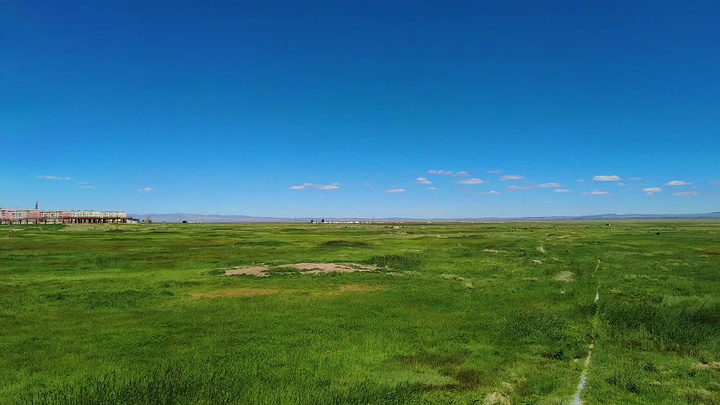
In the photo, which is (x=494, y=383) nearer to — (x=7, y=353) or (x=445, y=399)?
(x=445, y=399)

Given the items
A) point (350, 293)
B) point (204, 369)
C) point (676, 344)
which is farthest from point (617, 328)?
point (204, 369)

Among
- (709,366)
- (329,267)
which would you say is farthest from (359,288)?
(709,366)

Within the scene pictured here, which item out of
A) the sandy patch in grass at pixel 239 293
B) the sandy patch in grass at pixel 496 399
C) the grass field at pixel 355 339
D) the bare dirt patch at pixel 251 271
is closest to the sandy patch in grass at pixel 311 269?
the bare dirt patch at pixel 251 271

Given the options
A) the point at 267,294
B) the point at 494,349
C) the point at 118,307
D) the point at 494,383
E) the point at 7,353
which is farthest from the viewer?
the point at 267,294

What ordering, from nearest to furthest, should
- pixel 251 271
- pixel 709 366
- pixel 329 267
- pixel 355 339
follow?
pixel 709 366 → pixel 355 339 → pixel 251 271 → pixel 329 267

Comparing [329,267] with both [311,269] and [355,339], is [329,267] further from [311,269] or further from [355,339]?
[355,339]

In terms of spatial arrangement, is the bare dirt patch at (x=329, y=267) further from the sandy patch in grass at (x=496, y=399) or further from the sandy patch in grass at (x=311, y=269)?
the sandy patch in grass at (x=496, y=399)
